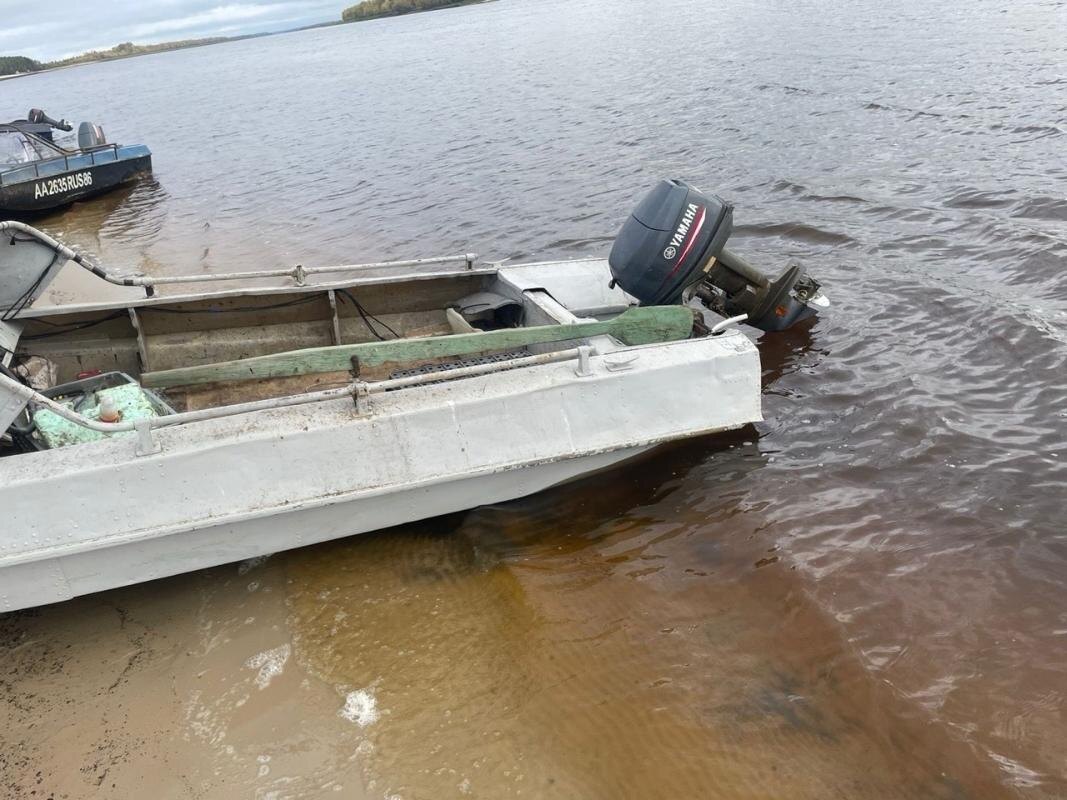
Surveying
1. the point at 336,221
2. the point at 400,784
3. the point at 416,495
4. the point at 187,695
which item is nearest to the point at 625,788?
the point at 400,784

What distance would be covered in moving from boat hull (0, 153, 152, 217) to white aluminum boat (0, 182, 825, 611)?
1235cm

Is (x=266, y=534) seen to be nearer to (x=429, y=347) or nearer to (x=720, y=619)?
(x=429, y=347)

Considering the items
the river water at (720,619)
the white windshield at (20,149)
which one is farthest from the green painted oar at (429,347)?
the white windshield at (20,149)

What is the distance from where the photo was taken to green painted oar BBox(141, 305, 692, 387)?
440 centimetres

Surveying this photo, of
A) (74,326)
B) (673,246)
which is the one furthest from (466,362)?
(74,326)

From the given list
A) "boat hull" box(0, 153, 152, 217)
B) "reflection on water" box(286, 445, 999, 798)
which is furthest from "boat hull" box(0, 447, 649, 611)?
"boat hull" box(0, 153, 152, 217)

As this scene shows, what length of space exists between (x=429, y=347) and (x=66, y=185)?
49.7 ft

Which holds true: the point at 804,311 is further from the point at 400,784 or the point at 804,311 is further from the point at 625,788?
the point at 400,784

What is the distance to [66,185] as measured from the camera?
15.9 meters

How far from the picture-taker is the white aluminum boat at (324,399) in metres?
3.55

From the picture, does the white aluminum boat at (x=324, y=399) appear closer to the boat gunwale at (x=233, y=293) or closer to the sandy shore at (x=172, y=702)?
the boat gunwale at (x=233, y=293)

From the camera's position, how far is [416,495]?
412 centimetres

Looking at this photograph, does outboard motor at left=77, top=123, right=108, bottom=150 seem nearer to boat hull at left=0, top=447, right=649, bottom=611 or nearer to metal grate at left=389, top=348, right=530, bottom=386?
metal grate at left=389, top=348, right=530, bottom=386

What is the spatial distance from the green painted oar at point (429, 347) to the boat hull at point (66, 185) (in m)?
13.3
